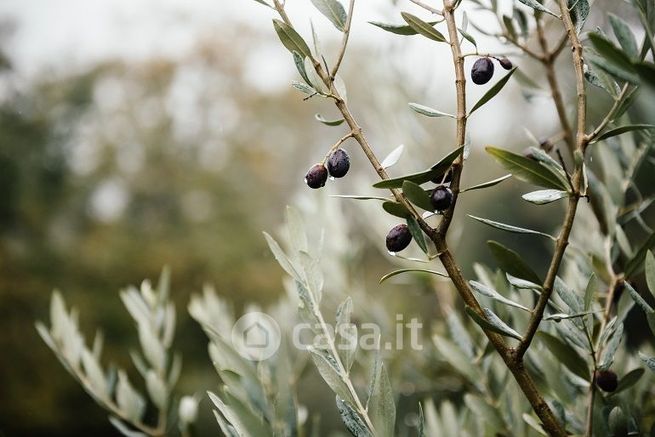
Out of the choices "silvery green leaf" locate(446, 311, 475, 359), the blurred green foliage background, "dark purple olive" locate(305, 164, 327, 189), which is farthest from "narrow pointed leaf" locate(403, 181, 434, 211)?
the blurred green foliage background

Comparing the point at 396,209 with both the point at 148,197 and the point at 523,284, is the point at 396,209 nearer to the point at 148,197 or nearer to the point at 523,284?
the point at 523,284

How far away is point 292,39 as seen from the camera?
0.47 meters

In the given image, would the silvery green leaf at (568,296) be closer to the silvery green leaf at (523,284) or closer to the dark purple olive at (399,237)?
the silvery green leaf at (523,284)

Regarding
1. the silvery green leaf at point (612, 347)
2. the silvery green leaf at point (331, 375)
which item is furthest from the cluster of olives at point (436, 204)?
the silvery green leaf at point (612, 347)

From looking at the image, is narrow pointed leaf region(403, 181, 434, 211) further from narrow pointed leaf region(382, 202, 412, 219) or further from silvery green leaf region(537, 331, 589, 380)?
silvery green leaf region(537, 331, 589, 380)

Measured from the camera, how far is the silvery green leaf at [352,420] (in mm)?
463

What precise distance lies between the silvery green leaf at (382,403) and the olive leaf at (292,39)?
0.24 m

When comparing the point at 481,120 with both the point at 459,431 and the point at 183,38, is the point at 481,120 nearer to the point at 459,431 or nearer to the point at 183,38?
the point at 459,431

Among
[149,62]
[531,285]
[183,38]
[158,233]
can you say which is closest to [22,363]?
[158,233]

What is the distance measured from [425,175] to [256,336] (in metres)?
0.53

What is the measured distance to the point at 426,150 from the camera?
1.30 meters

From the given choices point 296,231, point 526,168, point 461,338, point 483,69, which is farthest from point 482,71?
point 461,338

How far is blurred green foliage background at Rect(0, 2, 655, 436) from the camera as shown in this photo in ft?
25.7

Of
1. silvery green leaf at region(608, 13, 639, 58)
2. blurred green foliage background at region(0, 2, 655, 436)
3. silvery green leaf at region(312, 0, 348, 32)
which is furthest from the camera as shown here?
blurred green foliage background at region(0, 2, 655, 436)
